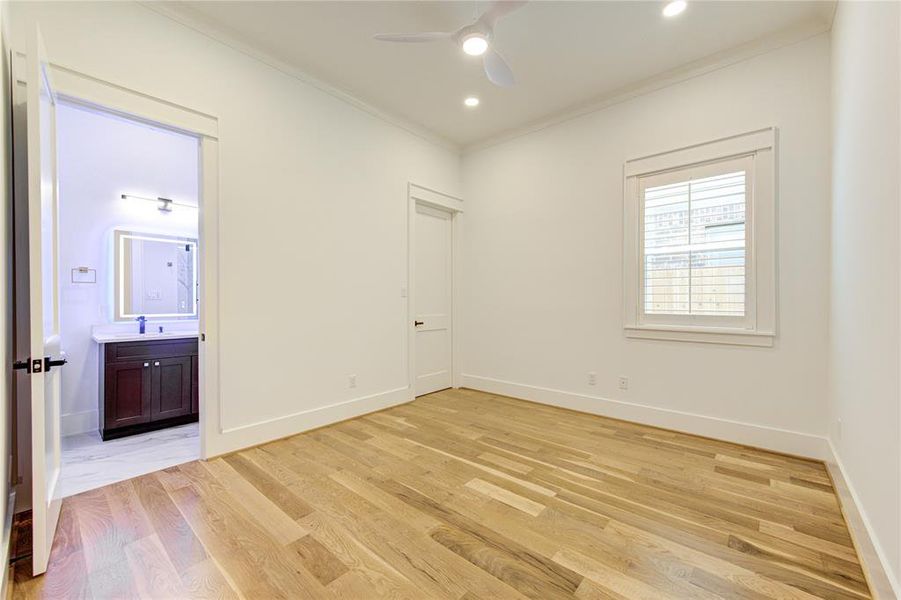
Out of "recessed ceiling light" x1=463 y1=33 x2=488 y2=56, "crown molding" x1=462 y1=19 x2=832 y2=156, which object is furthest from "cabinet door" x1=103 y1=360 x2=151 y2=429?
"crown molding" x1=462 y1=19 x2=832 y2=156

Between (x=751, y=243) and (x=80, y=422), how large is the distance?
5934 millimetres

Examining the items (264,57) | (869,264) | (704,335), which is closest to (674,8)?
(869,264)

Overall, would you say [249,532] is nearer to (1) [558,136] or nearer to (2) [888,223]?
(2) [888,223]

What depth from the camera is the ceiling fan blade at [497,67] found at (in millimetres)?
2543

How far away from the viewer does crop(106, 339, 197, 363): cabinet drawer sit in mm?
3311

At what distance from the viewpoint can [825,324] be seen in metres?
2.75

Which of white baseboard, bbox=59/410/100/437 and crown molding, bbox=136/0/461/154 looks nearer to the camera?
A: crown molding, bbox=136/0/461/154

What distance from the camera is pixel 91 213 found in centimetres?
364

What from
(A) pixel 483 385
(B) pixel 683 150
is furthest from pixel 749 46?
(A) pixel 483 385

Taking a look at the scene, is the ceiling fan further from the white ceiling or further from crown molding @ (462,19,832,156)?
crown molding @ (462,19,832,156)

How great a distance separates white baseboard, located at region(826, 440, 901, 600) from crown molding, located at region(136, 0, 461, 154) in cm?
453

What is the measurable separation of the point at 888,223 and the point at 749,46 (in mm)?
2261

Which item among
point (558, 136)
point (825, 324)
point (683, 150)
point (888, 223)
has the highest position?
point (558, 136)

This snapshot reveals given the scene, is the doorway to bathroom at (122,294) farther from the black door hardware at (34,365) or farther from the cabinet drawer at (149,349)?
the black door hardware at (34,365)
